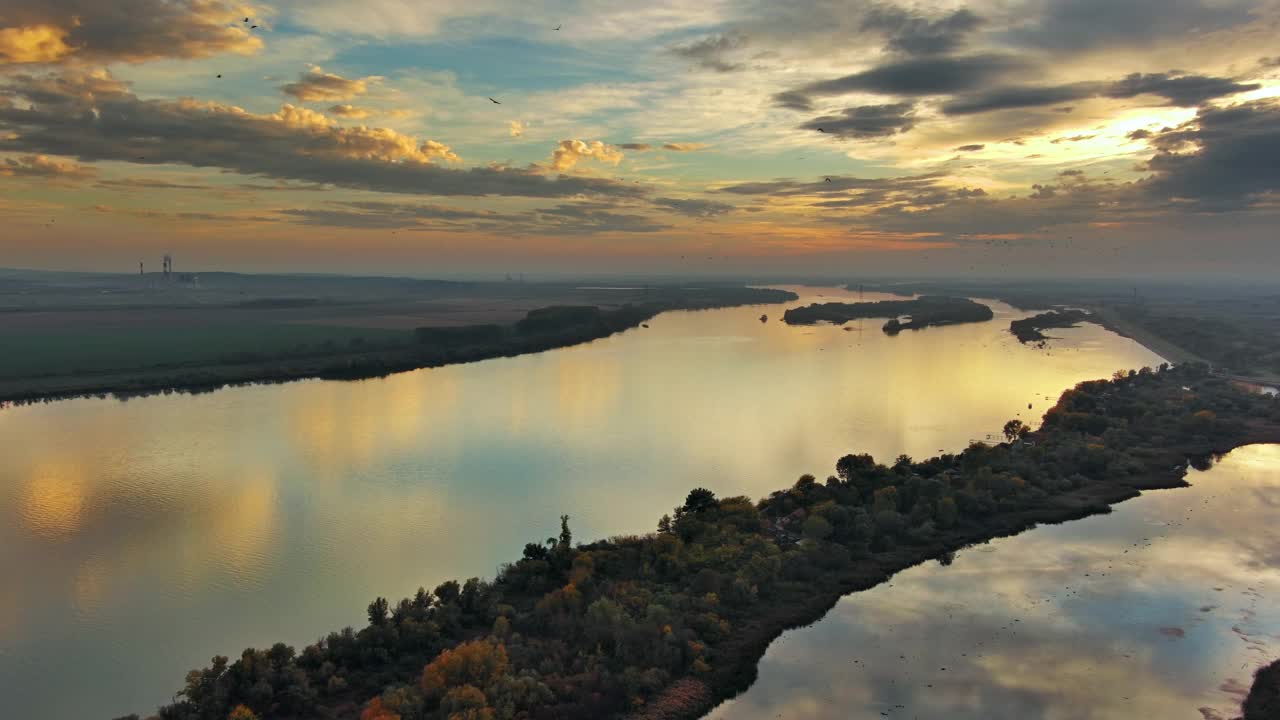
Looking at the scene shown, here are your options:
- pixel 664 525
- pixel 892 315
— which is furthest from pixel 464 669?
pixel 892 315

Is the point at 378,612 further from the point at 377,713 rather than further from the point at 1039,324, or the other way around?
the point at 1039,324

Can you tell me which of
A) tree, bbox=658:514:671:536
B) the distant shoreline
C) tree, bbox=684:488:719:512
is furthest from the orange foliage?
the distant shoreline

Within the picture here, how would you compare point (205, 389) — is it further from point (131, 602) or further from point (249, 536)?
point (131, 602)

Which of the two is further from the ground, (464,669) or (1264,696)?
(464,669)

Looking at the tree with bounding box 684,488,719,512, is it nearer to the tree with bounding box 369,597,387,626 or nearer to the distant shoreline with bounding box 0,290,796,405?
the tree with bounding box 369,597,387,626

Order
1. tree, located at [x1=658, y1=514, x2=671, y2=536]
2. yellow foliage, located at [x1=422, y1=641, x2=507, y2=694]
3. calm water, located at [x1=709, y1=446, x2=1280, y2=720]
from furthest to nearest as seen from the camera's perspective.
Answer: tree, located at [x1=658, y1=514, x2=671, y2=536] → calm water, located at [x1=709, y1=446, x2=1280, y2=720] → yellow foliage, located at [x1=422, y1=641, x2=507, y2=694]

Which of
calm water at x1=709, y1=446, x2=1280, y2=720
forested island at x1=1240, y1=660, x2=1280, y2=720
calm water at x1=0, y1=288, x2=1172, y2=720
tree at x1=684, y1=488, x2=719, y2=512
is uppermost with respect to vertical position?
tree at x1=684, y1=488, x2=719, y2=512
